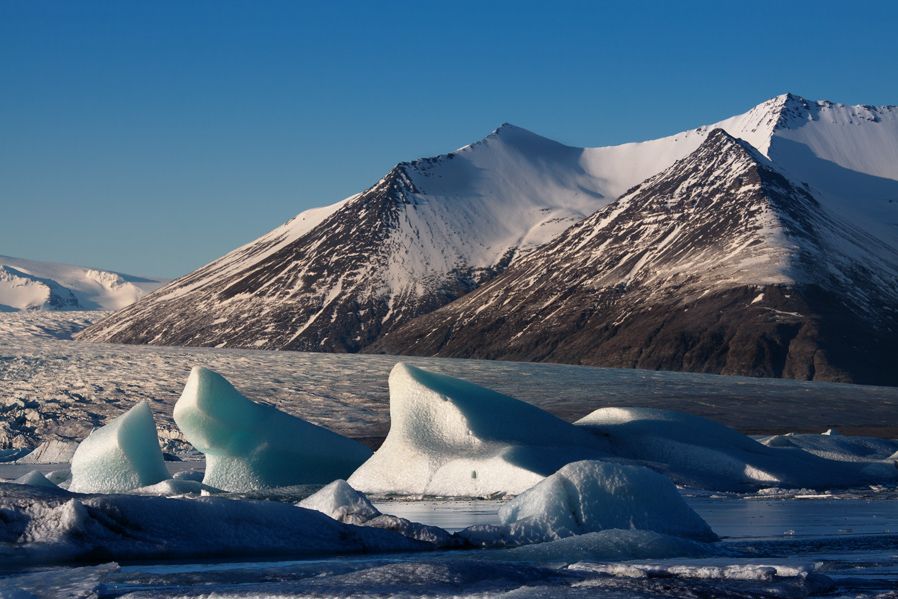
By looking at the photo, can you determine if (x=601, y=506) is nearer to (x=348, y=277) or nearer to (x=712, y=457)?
(x=712, y=457)

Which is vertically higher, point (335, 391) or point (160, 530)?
point (160, 530)

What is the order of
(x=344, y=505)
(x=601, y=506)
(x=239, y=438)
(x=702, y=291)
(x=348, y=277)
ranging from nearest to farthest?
(x=601, y=506), (x=344, y=505), (x=239, y=438), (x=702, y=291), (x=348, y=277)

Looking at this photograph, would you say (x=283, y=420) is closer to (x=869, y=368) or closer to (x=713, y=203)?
(x=869, y=368)

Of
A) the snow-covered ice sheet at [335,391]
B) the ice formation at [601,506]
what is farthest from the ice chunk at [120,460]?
the snow-covered ice sheet at [335,391]

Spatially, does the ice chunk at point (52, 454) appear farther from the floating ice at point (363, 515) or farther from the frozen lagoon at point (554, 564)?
the floating ice at point (363, 515)

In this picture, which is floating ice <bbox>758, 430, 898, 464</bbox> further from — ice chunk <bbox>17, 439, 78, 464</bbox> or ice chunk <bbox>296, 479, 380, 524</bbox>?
ice chunk <bbox>17, 439, 78, 464</bbox>

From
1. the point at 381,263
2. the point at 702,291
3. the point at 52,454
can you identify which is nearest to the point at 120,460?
the point at 52,454
